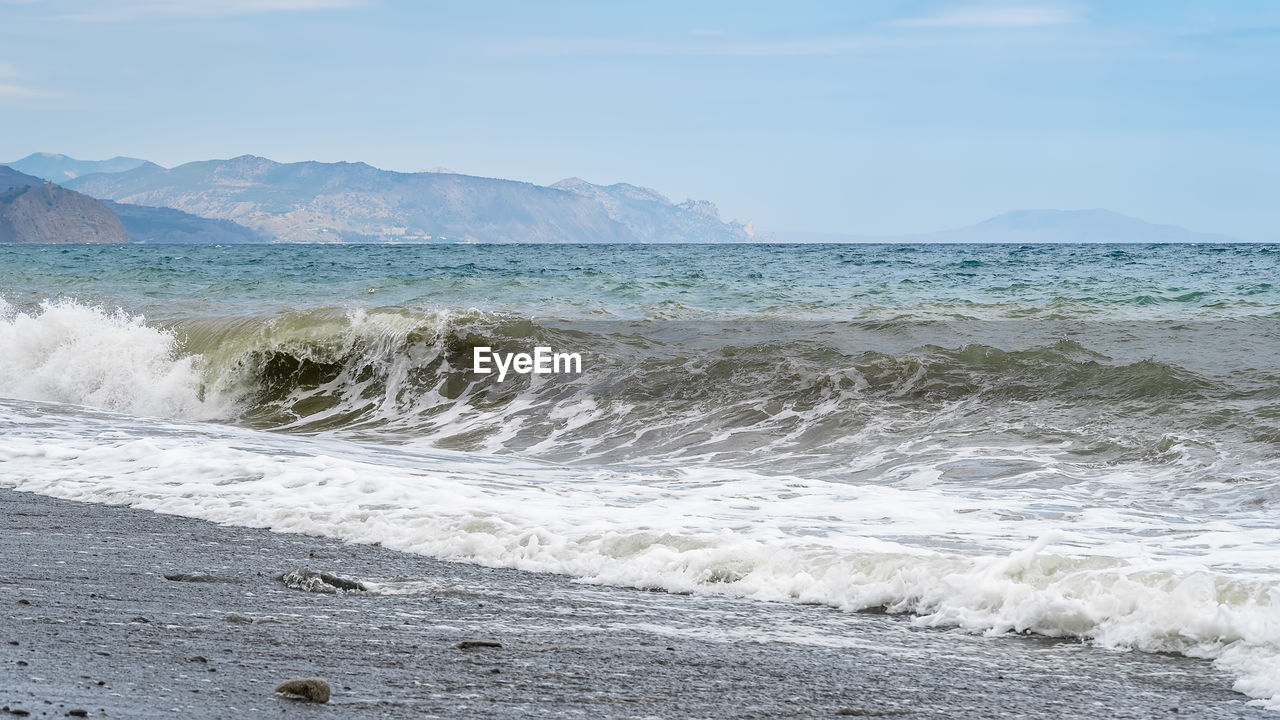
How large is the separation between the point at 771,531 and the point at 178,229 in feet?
594

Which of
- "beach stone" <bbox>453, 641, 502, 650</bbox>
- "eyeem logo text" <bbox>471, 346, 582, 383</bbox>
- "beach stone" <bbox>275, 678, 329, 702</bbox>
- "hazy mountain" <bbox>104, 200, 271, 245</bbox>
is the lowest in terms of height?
"beach stone" <bbox>453, 641, 502, 650</bbox>

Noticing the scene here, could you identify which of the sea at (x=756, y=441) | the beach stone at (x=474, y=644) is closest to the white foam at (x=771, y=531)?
the sea at (x=756, y=441)

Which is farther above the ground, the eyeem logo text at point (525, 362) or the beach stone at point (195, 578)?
the eyeem logo text at point (525, 362)

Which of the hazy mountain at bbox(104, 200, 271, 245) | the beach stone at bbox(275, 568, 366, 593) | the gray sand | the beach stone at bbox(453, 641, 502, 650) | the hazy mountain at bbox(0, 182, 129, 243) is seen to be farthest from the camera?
the hazy mountain at bbox(104, 200, 271, 245)

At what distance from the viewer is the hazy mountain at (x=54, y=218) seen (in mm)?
152875

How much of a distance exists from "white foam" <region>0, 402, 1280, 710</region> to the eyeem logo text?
459 centimetres

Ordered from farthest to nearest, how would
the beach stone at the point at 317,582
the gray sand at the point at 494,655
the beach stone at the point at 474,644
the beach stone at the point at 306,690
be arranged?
the beach stone at the point at 317,582 < the beach stone at the point at 474,644 < the gray sand at the point at 494,655 < the beach stone at the point at 306,690

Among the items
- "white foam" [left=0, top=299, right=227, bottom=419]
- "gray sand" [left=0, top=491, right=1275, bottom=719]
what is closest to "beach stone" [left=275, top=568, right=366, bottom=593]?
"gray sand" [left=0, top=491, right=1275, bottom=719]

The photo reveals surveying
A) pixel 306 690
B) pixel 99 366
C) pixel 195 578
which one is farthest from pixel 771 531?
pixel 99 366

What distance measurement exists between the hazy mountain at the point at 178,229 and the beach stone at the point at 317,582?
548 ft

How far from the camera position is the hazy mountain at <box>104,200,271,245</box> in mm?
166000

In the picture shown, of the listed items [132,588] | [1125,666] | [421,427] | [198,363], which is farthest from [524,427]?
[1125,666]

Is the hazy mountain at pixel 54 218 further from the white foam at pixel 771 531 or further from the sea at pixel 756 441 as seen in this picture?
the white foam at pixel 771 531

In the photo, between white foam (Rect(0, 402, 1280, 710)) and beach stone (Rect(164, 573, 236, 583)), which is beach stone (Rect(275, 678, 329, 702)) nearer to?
beach stone (Rect(164, 573, 236, 583))
